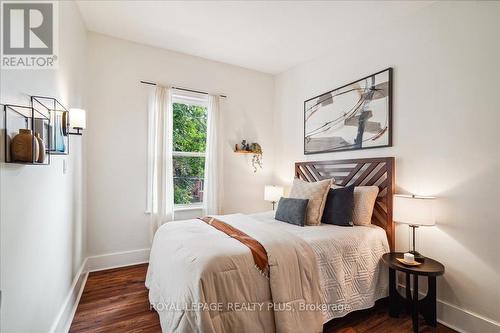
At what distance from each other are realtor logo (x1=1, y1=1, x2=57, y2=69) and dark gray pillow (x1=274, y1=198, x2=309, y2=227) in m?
2.27

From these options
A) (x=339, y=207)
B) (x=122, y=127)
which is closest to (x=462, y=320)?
(x=339, y=207)

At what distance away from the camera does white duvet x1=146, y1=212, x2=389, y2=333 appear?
1457 millimetres

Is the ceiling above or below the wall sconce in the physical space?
above

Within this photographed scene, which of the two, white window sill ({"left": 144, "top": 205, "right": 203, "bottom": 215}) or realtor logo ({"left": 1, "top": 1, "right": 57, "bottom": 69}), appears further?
white window sill ({"left": 144, "top": 205, "right": 203, "bottom": 215})

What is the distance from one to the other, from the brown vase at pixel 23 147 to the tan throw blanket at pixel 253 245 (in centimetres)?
133

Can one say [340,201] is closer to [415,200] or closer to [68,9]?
[415,200]

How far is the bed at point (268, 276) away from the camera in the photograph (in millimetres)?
1462

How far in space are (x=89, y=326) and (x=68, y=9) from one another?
2663mm

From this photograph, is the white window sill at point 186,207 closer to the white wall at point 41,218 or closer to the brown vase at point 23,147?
the white wall at point 41,218

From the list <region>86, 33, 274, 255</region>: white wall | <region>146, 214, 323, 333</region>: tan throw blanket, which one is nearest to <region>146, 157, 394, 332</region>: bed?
<region>146, 214, 323, 333</region>: tan throw blanket

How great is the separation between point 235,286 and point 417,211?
1.59m

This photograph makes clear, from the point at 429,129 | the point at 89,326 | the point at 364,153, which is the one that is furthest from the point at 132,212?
the point at 429,129

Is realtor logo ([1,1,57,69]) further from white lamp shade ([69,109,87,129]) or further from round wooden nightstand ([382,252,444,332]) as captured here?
round wooden nightstand ([382,252,444,332])

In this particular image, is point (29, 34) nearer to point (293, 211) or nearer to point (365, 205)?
point (293, 211)
